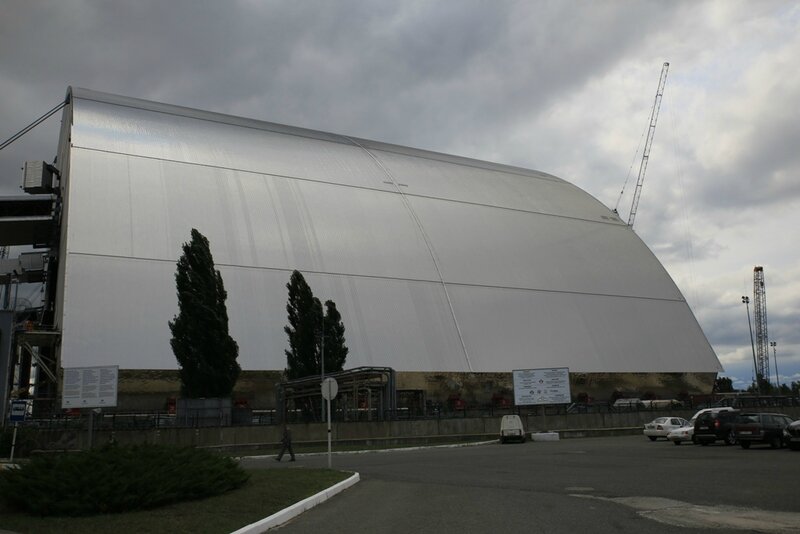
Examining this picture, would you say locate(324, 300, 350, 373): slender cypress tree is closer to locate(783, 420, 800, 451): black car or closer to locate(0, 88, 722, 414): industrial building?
locate(0, 88, 722, 414): industrial building

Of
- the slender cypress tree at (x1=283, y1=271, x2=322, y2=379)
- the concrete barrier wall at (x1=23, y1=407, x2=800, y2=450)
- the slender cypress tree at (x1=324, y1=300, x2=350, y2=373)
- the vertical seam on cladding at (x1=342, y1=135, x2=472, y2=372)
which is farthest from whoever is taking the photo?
the vertical seam on cladding at (x1=342, y1=135, x2=472, y2=372)

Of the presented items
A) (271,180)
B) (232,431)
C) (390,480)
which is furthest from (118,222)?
(390,480)

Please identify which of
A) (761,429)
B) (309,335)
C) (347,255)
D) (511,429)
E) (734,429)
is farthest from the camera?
(347,255)

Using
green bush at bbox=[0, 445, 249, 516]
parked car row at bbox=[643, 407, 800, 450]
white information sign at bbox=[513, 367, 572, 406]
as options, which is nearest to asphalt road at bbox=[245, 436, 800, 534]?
green bush at bbox=[0, 445, 249, 516]

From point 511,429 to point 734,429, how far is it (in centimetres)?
1190

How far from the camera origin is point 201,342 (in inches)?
1459

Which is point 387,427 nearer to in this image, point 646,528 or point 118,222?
point 118,222

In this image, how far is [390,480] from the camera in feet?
62.0

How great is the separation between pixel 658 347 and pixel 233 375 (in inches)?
1566

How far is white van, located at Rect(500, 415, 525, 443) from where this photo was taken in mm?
37219

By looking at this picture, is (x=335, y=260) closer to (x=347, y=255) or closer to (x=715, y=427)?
(x=347, y=255)

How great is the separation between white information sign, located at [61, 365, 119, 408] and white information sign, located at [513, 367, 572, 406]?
24844 mm

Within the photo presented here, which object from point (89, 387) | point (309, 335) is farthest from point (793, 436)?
point (89, 387)

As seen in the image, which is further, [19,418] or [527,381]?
[527,381]
